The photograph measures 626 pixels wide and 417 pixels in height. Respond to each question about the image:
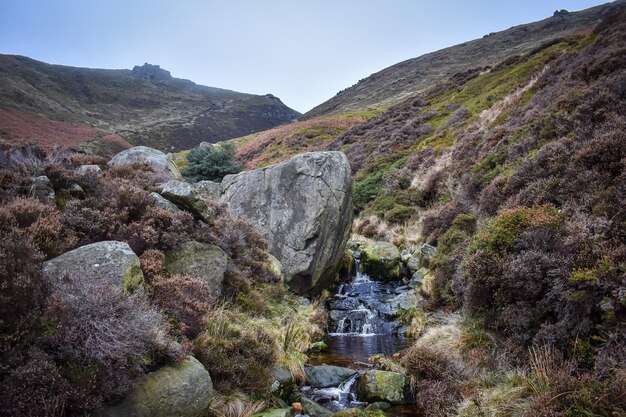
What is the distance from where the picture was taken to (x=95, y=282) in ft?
17.2

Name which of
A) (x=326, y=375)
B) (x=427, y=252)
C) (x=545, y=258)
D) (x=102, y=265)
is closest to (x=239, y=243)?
(x=326, y=375)

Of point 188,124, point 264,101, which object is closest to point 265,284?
point 188,124

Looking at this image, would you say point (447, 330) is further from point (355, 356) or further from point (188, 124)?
point (188, 124)

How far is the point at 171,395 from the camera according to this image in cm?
475

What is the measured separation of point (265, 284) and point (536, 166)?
8.68 m

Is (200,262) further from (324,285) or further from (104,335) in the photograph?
(324,285)

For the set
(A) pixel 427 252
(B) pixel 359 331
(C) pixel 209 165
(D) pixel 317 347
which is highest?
(C) pixel 209 165

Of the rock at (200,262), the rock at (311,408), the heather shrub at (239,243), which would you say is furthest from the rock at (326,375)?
the heather shrub at (239,243)

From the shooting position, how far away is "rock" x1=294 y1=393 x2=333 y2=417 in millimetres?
7034

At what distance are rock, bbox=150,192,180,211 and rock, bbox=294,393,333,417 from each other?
5.49m

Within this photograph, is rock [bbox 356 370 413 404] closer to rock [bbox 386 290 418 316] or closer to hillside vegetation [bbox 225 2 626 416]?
hillside vegetation [bbox 225 2 626 416]

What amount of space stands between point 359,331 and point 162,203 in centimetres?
749

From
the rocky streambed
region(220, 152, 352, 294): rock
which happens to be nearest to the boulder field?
region(220, 152, 352, 294): rock

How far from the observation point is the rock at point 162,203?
381 inches
